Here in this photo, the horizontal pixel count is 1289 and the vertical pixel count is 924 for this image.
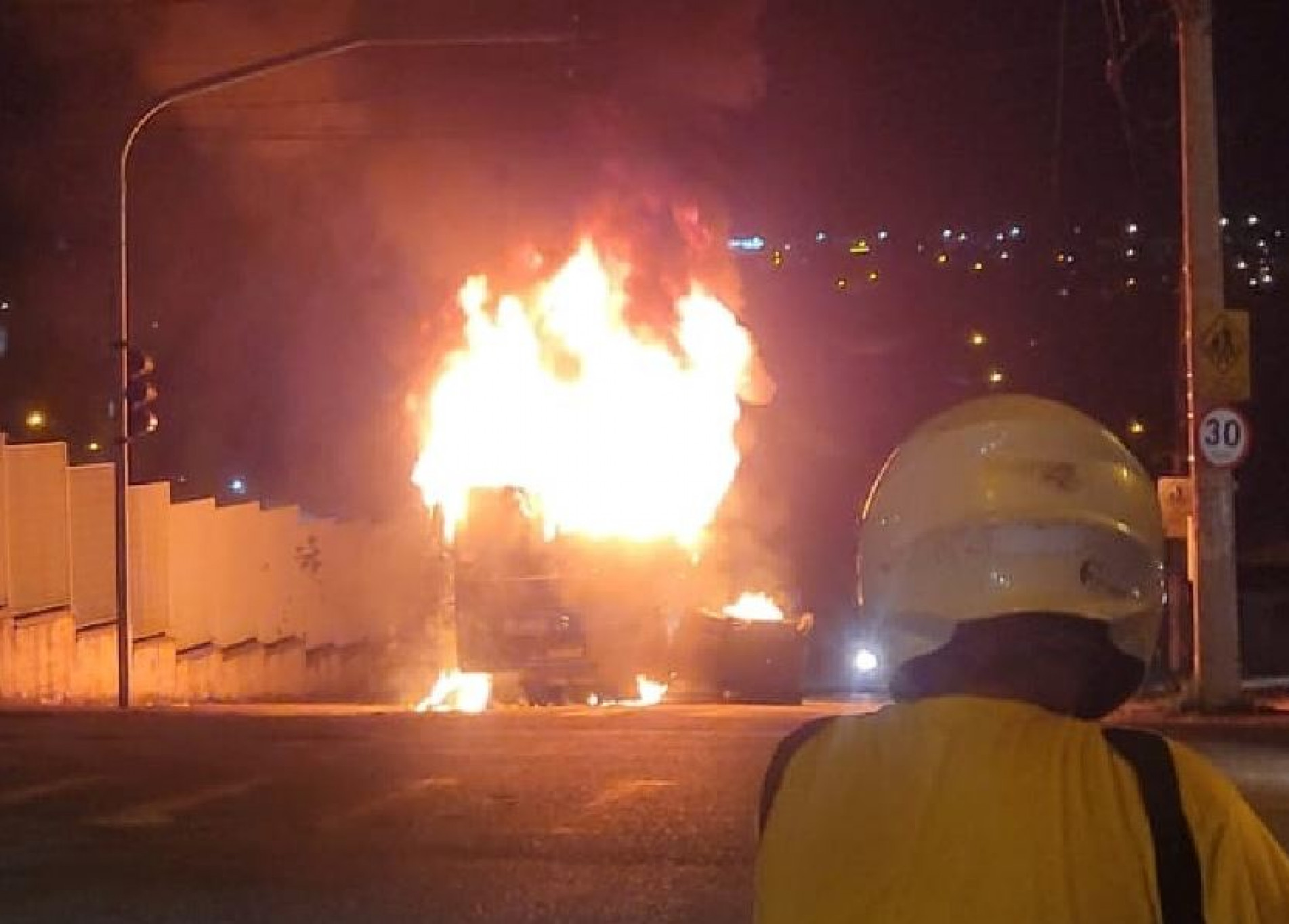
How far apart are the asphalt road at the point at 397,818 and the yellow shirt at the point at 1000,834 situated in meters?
5.87

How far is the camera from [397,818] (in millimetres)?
10570

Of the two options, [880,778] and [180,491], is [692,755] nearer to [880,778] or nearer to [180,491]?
[880,778]

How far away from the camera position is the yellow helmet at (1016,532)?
7.82 feet

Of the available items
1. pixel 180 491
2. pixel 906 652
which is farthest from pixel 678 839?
pixel 180 491

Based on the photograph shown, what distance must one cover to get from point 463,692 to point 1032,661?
24.6 m

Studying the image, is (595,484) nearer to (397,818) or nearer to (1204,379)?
(1204,379)

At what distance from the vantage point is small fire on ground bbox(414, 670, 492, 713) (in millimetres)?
25656

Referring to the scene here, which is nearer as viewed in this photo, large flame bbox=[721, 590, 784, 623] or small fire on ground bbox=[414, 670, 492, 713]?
large flame bbox=[721, 590, 784, 623]

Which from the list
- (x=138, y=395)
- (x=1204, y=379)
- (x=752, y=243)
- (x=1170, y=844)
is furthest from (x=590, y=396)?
(x=752, y=243)

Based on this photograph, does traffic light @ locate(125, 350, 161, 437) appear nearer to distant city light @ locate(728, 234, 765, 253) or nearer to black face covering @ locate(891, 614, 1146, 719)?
black face covering @ locate(891, 614, 1146, 719)

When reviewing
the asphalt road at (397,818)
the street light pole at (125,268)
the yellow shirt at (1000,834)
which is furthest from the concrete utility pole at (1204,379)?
the yellow shirt at (1000,834)

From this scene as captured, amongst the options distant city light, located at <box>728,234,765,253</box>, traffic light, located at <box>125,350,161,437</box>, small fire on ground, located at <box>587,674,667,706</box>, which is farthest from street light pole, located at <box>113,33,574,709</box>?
distant city light, located at <box>728,234,765,253</box>

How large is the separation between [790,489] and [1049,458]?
5474 cm

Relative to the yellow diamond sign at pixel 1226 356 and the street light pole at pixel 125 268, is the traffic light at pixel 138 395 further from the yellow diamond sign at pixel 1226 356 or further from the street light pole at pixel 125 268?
the yellow diamond sign at pixel 1226 356
